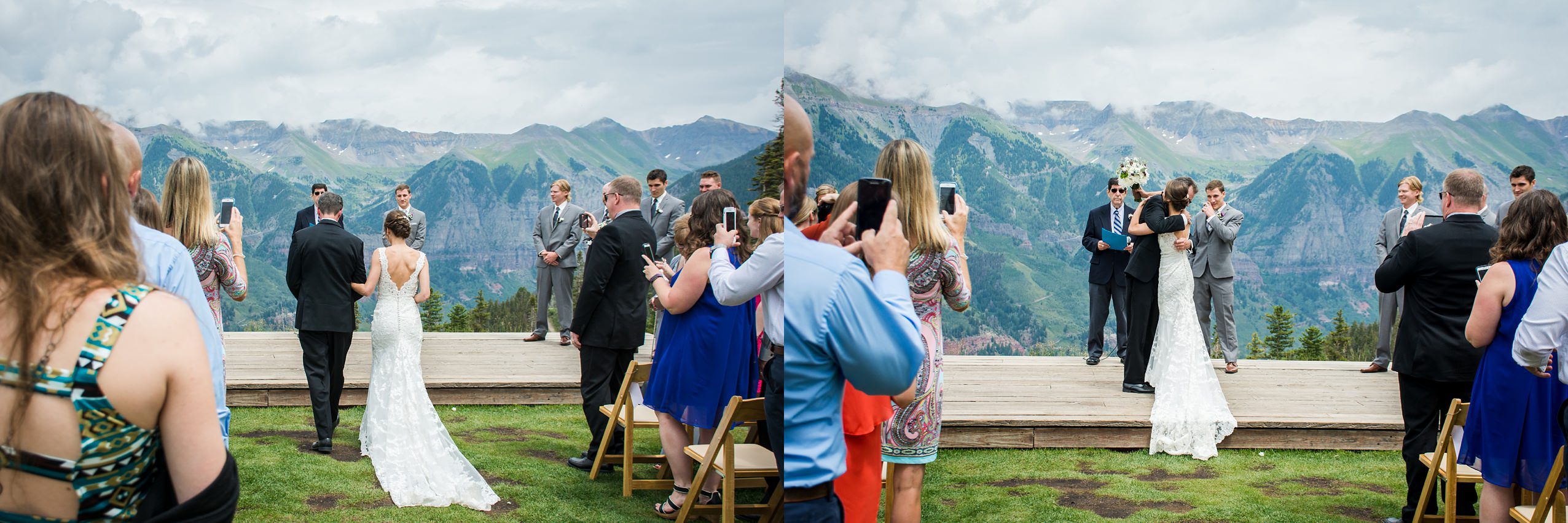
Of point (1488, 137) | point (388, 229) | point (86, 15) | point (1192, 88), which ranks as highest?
point (1192, 88)

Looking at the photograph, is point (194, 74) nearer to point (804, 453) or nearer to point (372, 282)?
point (372, 282)

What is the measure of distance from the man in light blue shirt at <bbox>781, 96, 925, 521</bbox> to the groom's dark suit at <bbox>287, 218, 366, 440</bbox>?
516 centimetres

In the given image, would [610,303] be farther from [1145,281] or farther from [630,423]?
[1145,281]

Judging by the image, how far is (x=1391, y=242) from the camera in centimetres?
761

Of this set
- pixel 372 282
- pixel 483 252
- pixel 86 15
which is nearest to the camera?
pixel 372 282

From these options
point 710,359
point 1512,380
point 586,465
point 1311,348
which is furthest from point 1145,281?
point 1311,348

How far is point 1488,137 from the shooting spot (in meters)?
7.39

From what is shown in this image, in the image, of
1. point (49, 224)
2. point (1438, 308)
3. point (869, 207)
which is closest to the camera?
point (869, 207)

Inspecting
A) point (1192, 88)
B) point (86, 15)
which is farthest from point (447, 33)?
point (1192, 88)

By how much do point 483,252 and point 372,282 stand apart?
39.4 m

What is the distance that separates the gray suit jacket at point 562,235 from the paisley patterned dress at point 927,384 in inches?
264

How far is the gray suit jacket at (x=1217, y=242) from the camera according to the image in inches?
322

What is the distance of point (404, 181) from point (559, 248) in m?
35.6

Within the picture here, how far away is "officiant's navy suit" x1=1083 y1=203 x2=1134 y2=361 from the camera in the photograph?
803cm
